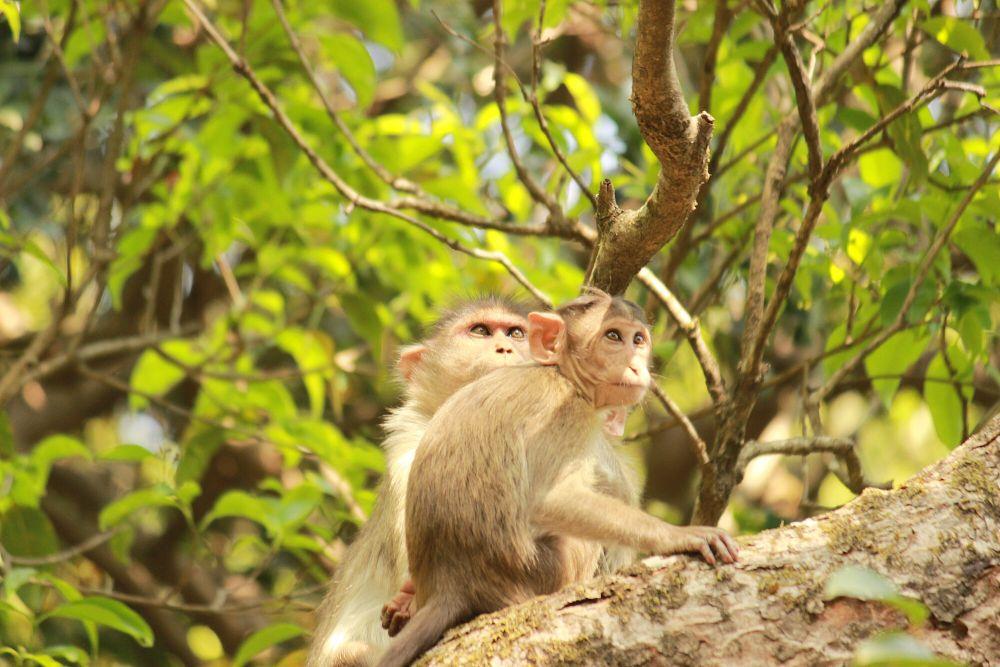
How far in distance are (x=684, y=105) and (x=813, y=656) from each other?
1.44 metres

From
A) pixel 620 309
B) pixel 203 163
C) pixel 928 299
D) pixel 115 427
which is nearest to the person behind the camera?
pixel 620 309

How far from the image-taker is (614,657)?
10.2 ft

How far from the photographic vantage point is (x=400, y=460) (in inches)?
195

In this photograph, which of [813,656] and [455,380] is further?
[455,380]

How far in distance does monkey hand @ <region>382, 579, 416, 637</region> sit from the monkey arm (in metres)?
0.57

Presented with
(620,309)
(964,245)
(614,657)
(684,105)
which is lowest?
(614,657)

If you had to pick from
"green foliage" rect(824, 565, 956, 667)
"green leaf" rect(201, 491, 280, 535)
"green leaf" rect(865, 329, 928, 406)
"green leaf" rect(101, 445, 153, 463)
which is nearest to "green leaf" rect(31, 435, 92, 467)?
"green leaf" rect(101, 445, 153, 463)

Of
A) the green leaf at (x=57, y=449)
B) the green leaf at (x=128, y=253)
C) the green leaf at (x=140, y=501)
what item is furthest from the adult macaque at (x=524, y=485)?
the green leaf at (x=128, y=253)

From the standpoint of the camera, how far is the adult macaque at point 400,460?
15.8 ft

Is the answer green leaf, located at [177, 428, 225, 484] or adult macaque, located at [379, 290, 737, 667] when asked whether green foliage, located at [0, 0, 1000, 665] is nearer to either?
green leaf, located at [177, 428, 225, 484]

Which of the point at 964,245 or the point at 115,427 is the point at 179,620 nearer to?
the point at 115,427

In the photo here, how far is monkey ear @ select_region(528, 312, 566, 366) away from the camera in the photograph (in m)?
4.32

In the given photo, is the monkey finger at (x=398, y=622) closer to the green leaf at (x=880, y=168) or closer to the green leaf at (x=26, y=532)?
the green leaf at (x=26, y=532)

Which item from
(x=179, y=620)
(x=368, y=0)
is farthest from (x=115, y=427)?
(x=368, y=0)
